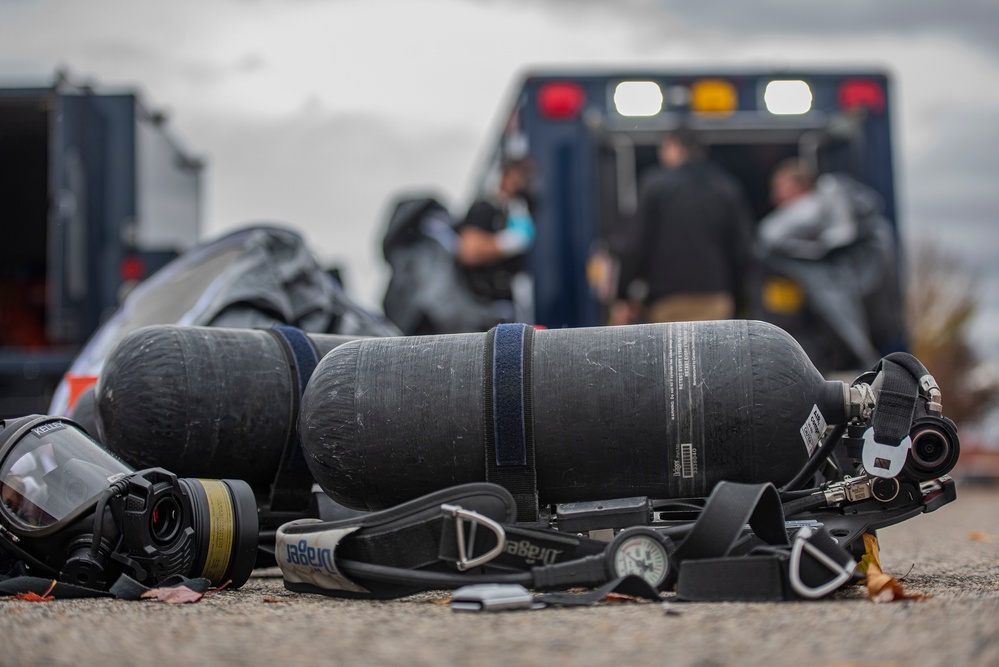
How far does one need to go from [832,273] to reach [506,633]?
5.41m

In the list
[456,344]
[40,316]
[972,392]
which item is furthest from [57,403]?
[972,392]

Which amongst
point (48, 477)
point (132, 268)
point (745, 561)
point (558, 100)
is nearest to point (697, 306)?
point (558, 100)

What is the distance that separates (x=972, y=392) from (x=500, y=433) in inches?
1715

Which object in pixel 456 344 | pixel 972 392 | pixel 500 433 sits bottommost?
pixel 972 392

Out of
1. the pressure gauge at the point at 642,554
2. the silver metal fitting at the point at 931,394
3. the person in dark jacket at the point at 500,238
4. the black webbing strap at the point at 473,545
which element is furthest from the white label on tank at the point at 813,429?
the person in dark jacket at the point at 500,238

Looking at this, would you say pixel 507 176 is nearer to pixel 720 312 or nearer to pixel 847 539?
pixel 720 312

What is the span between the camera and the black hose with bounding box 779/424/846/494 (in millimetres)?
2664

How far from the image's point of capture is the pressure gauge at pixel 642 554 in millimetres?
2436

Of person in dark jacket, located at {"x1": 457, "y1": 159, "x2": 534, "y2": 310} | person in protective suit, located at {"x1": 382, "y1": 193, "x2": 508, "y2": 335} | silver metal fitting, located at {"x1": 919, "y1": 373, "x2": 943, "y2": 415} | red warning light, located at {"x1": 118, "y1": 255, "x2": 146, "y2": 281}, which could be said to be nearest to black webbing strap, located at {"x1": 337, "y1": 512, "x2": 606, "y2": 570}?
silver metal fitting, located at {"x1": 919, "y1": 373, "x2": 943, "y2": 415}

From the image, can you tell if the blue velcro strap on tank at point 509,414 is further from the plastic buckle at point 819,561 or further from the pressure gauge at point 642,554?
the plastic buckle at point 819,561

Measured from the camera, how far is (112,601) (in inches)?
102

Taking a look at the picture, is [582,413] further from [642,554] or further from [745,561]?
[745,561]

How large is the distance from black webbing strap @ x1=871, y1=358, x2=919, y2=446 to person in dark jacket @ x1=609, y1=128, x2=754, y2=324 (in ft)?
12.4

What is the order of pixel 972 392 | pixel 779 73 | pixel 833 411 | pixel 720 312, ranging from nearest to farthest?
pixel 833 411
pixel 720 312
pixel 779 73
pixel 972 392
